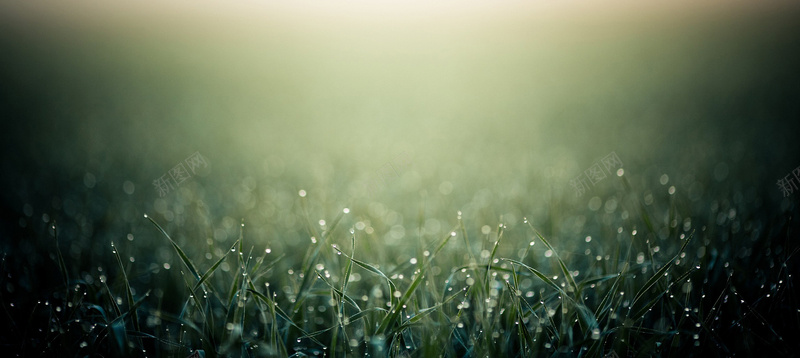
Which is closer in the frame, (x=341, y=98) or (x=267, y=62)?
(x=341, y=98)

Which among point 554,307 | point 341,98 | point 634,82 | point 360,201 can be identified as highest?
point 341,98

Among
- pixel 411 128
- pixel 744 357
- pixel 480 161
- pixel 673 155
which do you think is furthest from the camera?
pixel 411 128

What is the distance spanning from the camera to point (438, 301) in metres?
0.88

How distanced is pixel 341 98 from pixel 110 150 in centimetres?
237

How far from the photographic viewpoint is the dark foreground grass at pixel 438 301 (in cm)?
84

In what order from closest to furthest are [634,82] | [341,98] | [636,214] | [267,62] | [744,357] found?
[744,357] < [636,214] < [634,82] < [341,98] < [267,62]

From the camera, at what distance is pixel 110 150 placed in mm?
2547

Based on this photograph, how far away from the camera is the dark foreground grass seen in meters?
0.84

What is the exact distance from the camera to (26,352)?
2.81 feet

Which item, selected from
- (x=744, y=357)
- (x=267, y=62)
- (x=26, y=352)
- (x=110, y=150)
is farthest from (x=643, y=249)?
(x=267, y=62)

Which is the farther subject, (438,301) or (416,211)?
(416,211)

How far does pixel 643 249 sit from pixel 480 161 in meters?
1.22

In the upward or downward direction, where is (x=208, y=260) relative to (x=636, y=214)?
upward

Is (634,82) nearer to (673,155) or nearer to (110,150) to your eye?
(673,155)
